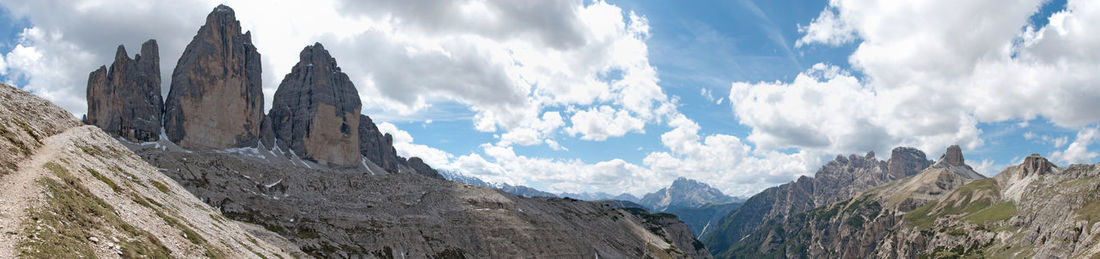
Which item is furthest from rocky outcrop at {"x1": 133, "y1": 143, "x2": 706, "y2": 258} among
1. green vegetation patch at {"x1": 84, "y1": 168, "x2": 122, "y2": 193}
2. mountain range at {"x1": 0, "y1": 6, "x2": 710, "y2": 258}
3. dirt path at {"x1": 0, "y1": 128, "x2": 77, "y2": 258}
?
dirt path at {"x1": 0, "y1": 128, "x2": 77, "y2": 258}

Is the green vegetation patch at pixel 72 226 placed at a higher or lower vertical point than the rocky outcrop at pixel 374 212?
lower

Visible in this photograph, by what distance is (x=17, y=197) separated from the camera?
39.4 meters

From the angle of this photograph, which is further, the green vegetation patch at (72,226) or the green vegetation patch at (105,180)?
the green vegetation patch at (105,180)

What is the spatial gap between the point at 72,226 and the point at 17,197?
4.66 m

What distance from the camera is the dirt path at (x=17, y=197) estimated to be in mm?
32125

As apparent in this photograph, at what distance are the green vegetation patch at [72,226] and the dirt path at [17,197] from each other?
505mm

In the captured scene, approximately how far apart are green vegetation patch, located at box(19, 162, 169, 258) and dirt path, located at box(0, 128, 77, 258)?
505mm

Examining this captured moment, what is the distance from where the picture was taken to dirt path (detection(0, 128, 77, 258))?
105 feet

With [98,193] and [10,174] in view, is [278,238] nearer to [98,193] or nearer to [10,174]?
[98,193]

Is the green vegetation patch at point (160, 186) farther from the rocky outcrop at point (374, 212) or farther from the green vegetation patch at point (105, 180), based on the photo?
the rocky outcrop at point (374, 212)

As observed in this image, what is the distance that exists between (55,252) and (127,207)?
75.3 feet

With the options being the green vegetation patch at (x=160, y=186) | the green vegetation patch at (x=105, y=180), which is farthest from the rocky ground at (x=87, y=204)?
the green vegetation patch at (x=105, y=180)

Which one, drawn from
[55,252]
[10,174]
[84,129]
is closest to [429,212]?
[84,129]

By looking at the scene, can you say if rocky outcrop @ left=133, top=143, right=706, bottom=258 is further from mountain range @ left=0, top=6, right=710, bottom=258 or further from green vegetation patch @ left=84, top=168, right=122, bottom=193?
green vegetation patch @ left=84, top=168, right=122, bottom=193
